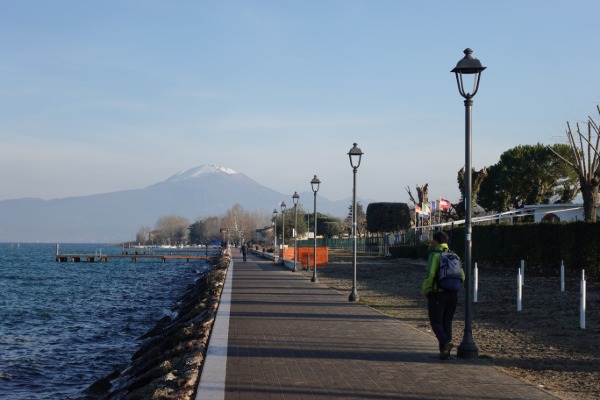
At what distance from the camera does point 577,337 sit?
13.5m

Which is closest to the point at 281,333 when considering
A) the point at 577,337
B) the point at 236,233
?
the point at 577,337

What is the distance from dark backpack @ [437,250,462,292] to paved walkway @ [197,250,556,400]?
40.2 inches

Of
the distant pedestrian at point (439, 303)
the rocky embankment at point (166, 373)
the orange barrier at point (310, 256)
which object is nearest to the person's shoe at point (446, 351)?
the distant pedestrian at point (439, 303)

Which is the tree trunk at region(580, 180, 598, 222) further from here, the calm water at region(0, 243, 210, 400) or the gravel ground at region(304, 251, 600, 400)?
the calm water at region(0, 243, 210, 400)

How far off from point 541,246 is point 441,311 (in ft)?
59.8

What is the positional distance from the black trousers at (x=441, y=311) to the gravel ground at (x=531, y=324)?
32.7 inches

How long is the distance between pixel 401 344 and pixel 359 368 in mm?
2406

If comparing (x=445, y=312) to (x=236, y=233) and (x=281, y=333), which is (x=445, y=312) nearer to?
(x=281, y=333)

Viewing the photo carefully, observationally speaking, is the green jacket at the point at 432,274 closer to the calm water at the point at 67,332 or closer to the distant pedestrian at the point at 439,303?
the distant pedestrian at the point at 439,303

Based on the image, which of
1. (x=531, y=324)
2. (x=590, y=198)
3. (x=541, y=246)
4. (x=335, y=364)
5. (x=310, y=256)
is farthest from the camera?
(x=310, y=256)

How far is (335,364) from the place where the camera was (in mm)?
10375

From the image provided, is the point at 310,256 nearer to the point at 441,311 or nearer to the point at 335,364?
the point at 441,311

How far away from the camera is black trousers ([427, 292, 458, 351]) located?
10695 mm

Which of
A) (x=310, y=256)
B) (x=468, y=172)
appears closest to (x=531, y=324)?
(x=468, y=172)
